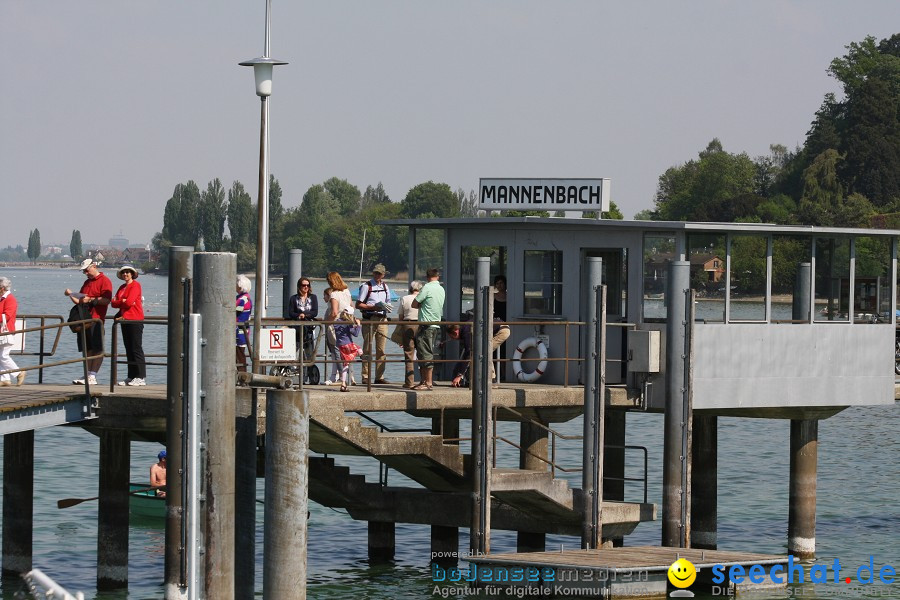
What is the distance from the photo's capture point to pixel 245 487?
57.9 ft

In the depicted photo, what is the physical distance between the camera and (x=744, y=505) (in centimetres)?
3872

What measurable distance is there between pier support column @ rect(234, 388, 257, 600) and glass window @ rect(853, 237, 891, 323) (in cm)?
1175

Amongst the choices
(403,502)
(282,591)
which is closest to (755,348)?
(403,502)

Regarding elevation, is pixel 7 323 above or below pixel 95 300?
below

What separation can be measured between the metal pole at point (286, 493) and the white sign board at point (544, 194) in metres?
8.58

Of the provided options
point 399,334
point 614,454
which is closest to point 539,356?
point 399,334

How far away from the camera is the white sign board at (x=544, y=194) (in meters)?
24.1

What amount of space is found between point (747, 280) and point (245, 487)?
31.8ft

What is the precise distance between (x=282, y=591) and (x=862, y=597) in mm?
13431

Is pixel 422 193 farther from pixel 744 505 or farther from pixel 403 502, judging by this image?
pixel 403 502

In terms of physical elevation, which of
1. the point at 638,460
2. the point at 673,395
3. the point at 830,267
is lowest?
the point at 638,460

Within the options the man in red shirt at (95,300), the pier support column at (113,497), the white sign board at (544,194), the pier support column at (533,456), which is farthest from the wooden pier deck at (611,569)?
the man in red shirt at (95,300)

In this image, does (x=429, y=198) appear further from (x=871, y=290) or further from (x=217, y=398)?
(x=217, y=398)

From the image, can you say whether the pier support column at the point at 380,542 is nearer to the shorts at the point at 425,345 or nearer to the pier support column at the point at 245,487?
the shorts at the point at 425,345
